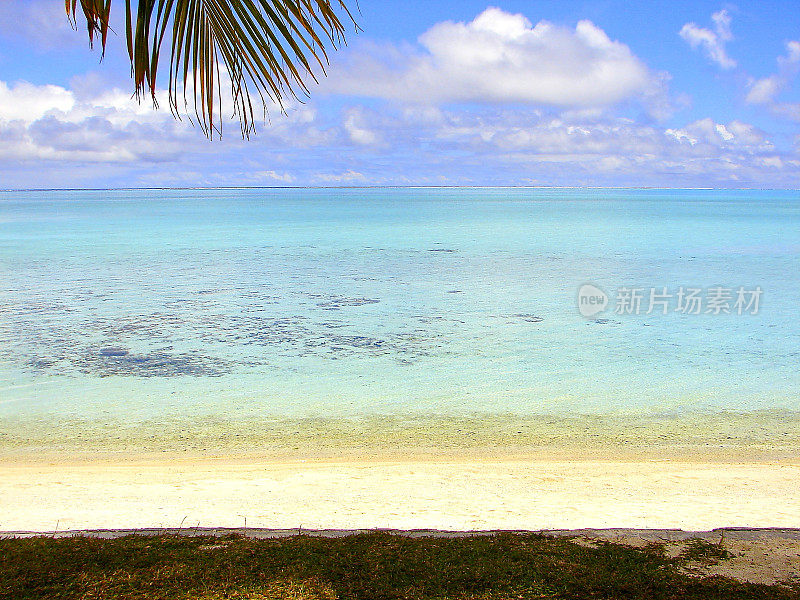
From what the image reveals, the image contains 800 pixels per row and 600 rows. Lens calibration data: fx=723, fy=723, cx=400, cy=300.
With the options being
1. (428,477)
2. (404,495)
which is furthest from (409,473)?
(404,495)

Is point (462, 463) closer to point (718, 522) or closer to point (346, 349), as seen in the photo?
A: point (718, 522)

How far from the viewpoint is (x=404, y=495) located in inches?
143

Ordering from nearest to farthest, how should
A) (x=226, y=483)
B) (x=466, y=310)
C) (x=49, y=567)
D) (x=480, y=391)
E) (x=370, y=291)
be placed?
(x=49, y=567), (x=226, y=483), (x=480, y=391), (x=466, y=310), (x=370, y=291)

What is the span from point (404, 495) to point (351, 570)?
1510 mm

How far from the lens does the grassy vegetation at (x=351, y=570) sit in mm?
1995

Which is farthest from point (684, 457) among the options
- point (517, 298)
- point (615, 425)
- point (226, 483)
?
point (517, 298)

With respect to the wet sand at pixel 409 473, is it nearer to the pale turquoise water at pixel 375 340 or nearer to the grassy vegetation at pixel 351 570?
the pale turquoise water at pixel 375 340

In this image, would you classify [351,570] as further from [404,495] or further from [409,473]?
[409,473]

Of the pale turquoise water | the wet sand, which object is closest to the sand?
the wet sand

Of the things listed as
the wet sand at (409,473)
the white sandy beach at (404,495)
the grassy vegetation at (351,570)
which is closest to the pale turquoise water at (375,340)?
the wet sand at (409,473)

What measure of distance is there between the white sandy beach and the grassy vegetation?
777 millimetres

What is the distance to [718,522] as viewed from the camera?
10.3 ft

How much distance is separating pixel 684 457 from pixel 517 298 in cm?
671

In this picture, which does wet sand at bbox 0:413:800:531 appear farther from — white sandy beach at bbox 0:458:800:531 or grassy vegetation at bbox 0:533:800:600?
grassy vegetation at bbox 0:533:800:600
